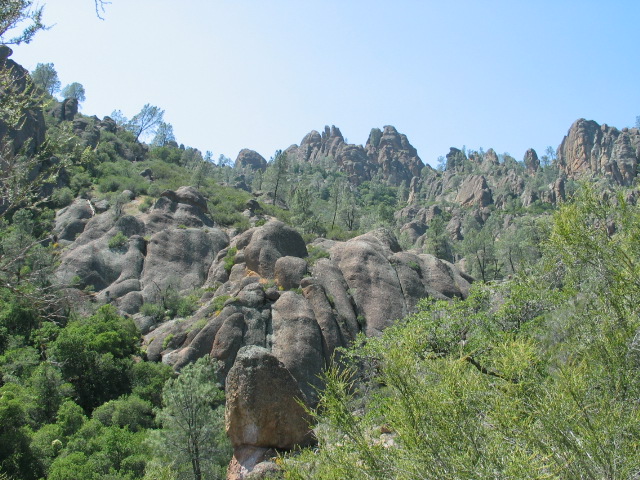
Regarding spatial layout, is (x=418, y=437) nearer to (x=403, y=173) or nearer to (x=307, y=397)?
(x=307, y=397)

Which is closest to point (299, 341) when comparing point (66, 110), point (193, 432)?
point (193, 432)

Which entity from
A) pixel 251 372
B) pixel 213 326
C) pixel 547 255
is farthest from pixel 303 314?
pixel 547 255

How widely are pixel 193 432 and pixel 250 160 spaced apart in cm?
14868

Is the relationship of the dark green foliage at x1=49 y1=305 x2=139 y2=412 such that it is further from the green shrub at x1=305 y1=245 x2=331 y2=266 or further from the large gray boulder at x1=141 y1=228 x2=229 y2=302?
the green shrub at x1=305 y1=245 x2=331 y2=266

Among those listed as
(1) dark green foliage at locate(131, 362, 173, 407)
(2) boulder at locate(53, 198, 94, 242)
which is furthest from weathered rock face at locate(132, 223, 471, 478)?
(2) boulder at locate(53, 198, 94, 242)

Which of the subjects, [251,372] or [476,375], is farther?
[251,372]

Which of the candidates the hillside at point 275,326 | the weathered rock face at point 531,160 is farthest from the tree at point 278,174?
the weathered rock face at point 531,160

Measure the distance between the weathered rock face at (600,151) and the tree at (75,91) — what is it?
11004 centimetres

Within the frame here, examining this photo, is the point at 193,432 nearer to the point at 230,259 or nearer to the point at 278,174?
the point at 230,259

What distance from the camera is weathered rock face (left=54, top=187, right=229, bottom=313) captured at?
37406mm

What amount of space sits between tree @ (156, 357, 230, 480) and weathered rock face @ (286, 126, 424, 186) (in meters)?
128

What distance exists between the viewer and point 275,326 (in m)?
28.4

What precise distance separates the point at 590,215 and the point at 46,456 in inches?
930

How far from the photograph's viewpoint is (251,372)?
1991 centimetres
